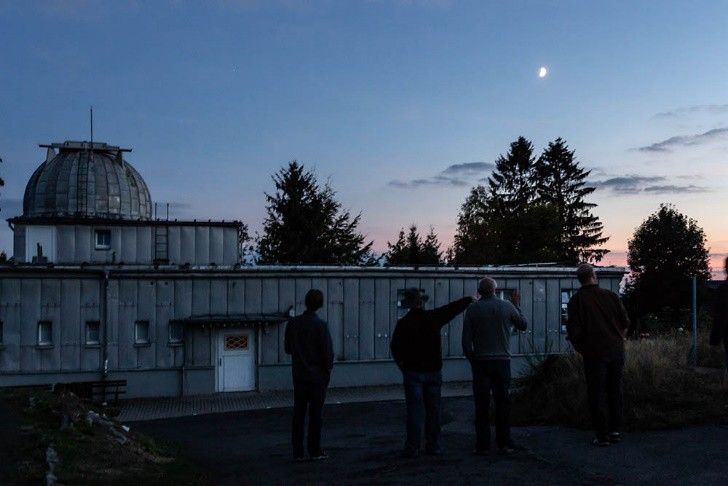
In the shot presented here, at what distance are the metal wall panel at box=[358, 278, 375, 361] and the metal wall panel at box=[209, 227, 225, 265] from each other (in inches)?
237

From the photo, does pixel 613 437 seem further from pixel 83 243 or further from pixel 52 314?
pixel 83 243

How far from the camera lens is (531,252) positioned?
6531 centimetres

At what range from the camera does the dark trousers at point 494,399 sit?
9.83 m

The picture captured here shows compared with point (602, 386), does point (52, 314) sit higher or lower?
higher

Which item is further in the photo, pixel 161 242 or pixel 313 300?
pixel 161 242

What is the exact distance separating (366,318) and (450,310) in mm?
20739

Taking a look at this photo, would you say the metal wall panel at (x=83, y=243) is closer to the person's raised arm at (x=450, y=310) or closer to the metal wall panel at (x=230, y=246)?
the metal wall panel at (x=230, y=246)

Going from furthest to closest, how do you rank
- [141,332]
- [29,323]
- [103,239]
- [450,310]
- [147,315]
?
[103,239], [141,332], [147,315], [29,323], [450,310]

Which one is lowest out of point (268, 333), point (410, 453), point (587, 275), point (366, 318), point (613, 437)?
point (410, 453)

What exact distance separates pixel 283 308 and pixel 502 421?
20.2 metres

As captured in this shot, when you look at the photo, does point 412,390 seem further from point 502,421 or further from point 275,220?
point 275,220

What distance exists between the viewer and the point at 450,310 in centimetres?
983

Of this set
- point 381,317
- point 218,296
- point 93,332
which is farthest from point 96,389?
point 381,317

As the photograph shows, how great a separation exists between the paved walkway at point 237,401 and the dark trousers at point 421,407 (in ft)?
45.7
